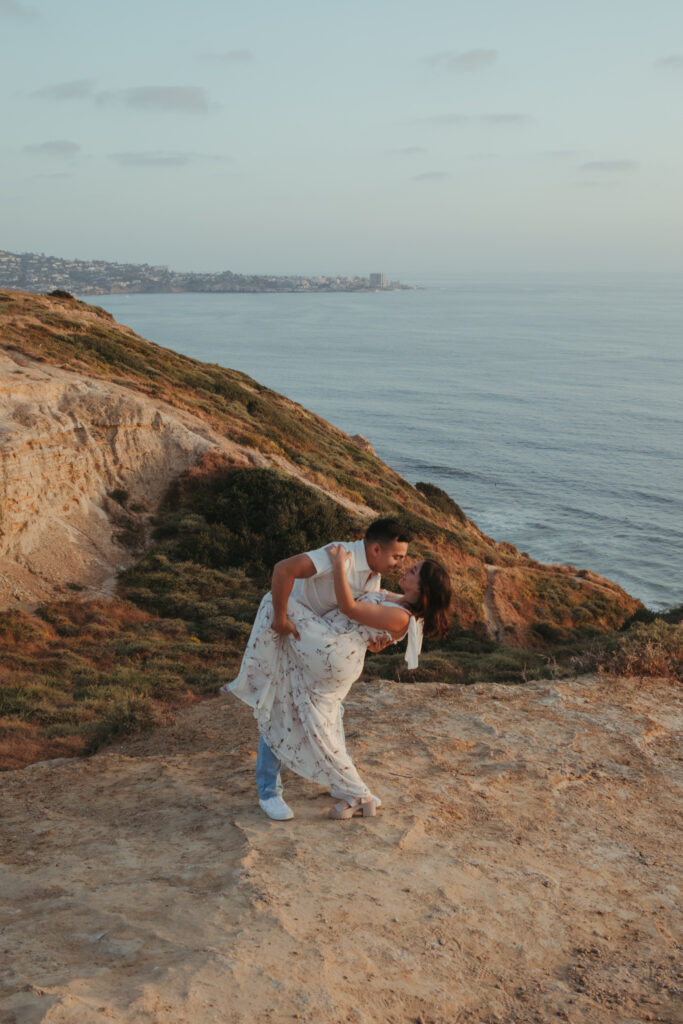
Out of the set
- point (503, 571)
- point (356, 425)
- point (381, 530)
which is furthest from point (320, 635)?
point (356, 425)

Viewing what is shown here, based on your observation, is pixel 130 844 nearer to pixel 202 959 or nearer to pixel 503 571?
pixel 202 959

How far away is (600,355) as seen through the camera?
116438 mm

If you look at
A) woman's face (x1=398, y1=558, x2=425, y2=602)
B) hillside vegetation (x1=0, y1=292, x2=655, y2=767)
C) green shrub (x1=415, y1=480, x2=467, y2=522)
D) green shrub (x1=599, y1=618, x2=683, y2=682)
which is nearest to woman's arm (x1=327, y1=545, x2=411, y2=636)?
woman's face (x1=398, y1=558, x2=425, y2=602)

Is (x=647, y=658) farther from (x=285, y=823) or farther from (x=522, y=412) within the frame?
(x=522, y=412)

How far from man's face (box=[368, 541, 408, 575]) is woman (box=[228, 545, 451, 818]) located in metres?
0.15

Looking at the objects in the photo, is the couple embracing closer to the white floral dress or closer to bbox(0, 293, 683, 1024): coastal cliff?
the white floral dress

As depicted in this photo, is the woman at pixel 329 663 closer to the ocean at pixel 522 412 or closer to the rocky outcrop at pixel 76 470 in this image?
the rocky outcrop at pixel 76 470

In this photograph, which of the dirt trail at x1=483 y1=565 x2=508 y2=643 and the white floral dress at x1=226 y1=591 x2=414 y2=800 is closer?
the white floral dress at x1=226 y1=591 x2=414 y2=800

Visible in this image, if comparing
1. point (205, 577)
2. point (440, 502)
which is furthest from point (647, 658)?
point (440, 502)

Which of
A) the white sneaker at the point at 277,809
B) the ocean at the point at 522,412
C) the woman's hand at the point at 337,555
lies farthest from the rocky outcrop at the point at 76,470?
the ocean at the point at 522,412

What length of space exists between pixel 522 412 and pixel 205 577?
67.1 metres

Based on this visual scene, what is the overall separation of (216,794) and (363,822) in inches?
61.0

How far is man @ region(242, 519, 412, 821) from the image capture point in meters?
5.68

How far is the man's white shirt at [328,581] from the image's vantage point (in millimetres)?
5750
